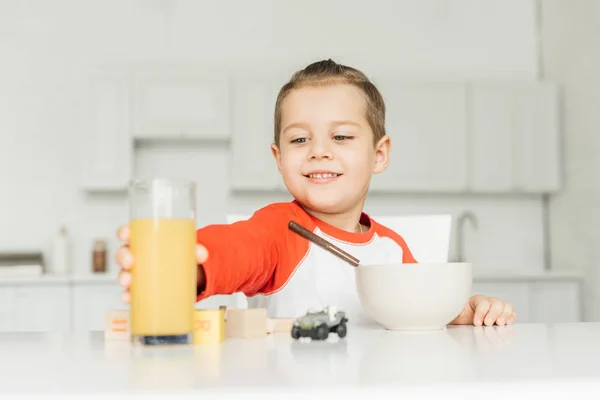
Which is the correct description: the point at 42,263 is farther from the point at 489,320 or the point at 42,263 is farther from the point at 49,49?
the point at 489,320

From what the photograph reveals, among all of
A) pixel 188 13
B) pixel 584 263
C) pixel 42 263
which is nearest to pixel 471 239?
pixel 584 263

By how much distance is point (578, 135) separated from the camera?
4188 mm

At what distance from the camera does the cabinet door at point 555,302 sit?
12.8 ft

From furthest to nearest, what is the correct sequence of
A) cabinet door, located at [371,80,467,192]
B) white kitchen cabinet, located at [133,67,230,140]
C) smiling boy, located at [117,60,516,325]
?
cabinet door, located at [371,80,467,192] → white kitchen cabinet, located at [133,67,230,140] → smiling boy, located at [117,60,516,325]

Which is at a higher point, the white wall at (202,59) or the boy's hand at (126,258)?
the white wall at (202,59)

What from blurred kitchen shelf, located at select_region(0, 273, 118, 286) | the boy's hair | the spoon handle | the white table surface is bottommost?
the white table surface

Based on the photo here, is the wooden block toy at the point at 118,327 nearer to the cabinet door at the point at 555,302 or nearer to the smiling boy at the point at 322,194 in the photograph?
the smiling boy at the point at 322,194

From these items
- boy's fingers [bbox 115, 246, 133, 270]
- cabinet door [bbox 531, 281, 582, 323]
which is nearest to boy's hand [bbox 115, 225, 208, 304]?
boy's fingers [bbox 115, 246, 133, 270]

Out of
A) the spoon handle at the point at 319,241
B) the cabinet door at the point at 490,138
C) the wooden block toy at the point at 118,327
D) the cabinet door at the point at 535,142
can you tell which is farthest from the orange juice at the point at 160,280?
the cabinet door at the point at 535,142

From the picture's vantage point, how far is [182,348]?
0.75 meters

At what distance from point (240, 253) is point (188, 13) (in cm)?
373

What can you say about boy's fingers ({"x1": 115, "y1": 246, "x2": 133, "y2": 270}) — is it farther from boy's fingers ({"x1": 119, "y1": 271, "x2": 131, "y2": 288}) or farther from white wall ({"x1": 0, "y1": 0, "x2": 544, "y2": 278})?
white wall ({"x1": 0, "y1": 0, "x2": 544, "y2": 278})

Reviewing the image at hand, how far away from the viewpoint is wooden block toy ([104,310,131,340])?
89cm

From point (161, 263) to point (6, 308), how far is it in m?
3.27
